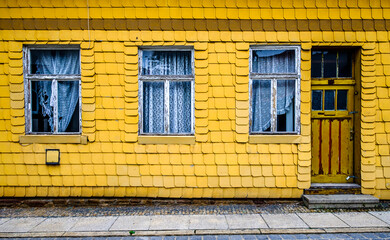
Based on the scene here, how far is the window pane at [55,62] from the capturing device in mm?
6391

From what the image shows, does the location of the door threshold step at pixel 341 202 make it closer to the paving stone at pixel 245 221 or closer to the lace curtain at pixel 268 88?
the paving stone at pixel 245 221

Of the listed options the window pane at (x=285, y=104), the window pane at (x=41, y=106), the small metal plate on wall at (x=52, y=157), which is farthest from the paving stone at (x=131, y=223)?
the window pane at (x=285, y=104)

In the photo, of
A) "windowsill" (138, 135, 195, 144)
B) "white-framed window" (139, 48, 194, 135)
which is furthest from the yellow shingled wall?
"white-framed window" (139, 48, 194, 135)

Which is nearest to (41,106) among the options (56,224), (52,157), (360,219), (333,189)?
(52,157)

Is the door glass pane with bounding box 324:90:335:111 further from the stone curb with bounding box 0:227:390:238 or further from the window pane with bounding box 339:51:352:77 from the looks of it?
the stone curb with bounding box 0:227:390:238

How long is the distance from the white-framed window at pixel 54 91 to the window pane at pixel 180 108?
205cm

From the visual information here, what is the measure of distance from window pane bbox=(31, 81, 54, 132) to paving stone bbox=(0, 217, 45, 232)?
6.27ft

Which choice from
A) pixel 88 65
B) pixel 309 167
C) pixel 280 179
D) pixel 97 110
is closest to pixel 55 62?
pixel 88 65

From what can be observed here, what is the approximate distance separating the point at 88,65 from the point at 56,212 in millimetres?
3067

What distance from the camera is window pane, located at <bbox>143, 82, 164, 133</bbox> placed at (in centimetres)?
642

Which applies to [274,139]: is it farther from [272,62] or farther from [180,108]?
[180,108]

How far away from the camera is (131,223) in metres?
5.16

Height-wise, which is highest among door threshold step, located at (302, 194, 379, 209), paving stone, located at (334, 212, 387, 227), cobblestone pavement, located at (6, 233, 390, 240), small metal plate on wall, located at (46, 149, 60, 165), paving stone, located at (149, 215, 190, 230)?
small metal plate on wall, located at (46, 149, 60, 165)

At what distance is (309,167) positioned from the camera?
622 cm
